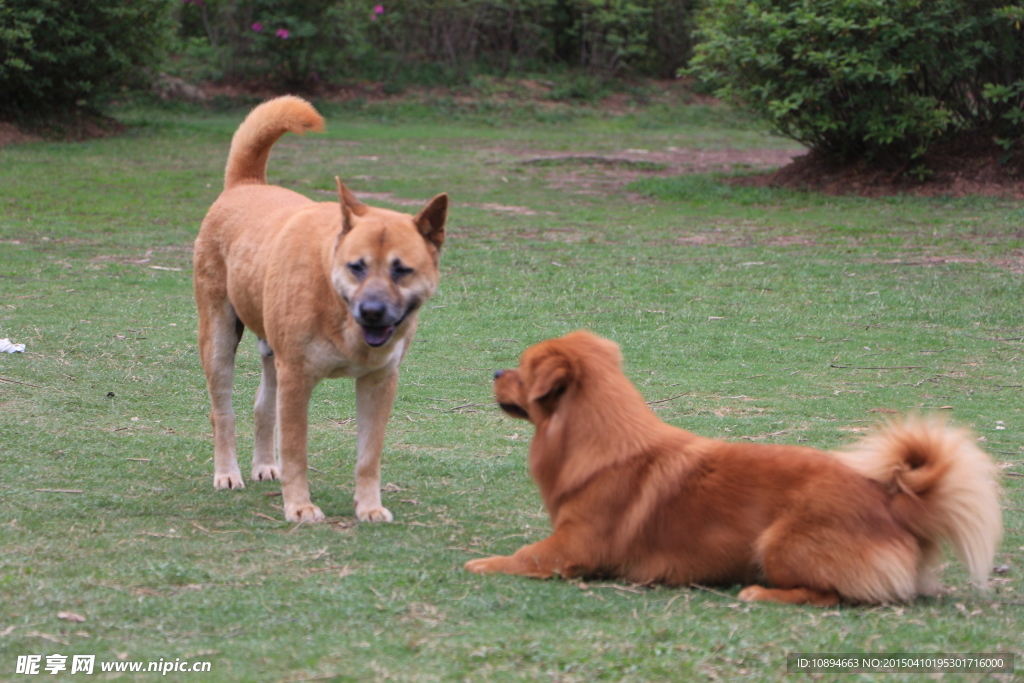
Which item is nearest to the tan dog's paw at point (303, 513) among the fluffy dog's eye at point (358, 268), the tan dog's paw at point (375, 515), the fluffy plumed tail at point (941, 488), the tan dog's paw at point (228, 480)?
the tan dog's paw at point (375, 515)

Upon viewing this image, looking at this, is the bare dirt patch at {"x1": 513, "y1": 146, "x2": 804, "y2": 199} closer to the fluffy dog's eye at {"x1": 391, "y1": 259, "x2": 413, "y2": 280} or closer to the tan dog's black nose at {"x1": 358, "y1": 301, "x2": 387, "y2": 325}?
the fluffy dog's eye at {"x1": 391, "y1": 259, "x2": 413, "y2": 280}

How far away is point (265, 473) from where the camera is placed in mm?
6289

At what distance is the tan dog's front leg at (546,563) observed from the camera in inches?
172

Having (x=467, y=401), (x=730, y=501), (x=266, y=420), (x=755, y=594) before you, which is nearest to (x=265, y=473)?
(x=266, y=420)

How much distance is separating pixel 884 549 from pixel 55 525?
141 inches

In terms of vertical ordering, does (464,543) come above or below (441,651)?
below

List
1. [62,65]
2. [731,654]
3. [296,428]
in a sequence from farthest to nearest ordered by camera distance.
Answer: [62,65], [296,428], [731,654]

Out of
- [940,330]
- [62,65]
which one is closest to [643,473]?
[940,330]

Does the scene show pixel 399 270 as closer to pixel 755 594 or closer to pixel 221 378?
pixel 221 378

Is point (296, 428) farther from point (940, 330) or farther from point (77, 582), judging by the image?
point (940, 330)

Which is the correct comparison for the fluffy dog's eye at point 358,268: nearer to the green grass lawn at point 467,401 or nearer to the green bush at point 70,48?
the green grass lawn at point 467,401

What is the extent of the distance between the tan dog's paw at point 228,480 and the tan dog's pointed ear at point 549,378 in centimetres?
222

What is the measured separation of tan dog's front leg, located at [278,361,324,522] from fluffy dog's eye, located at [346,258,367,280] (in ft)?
2.20

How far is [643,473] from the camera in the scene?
174 inches
